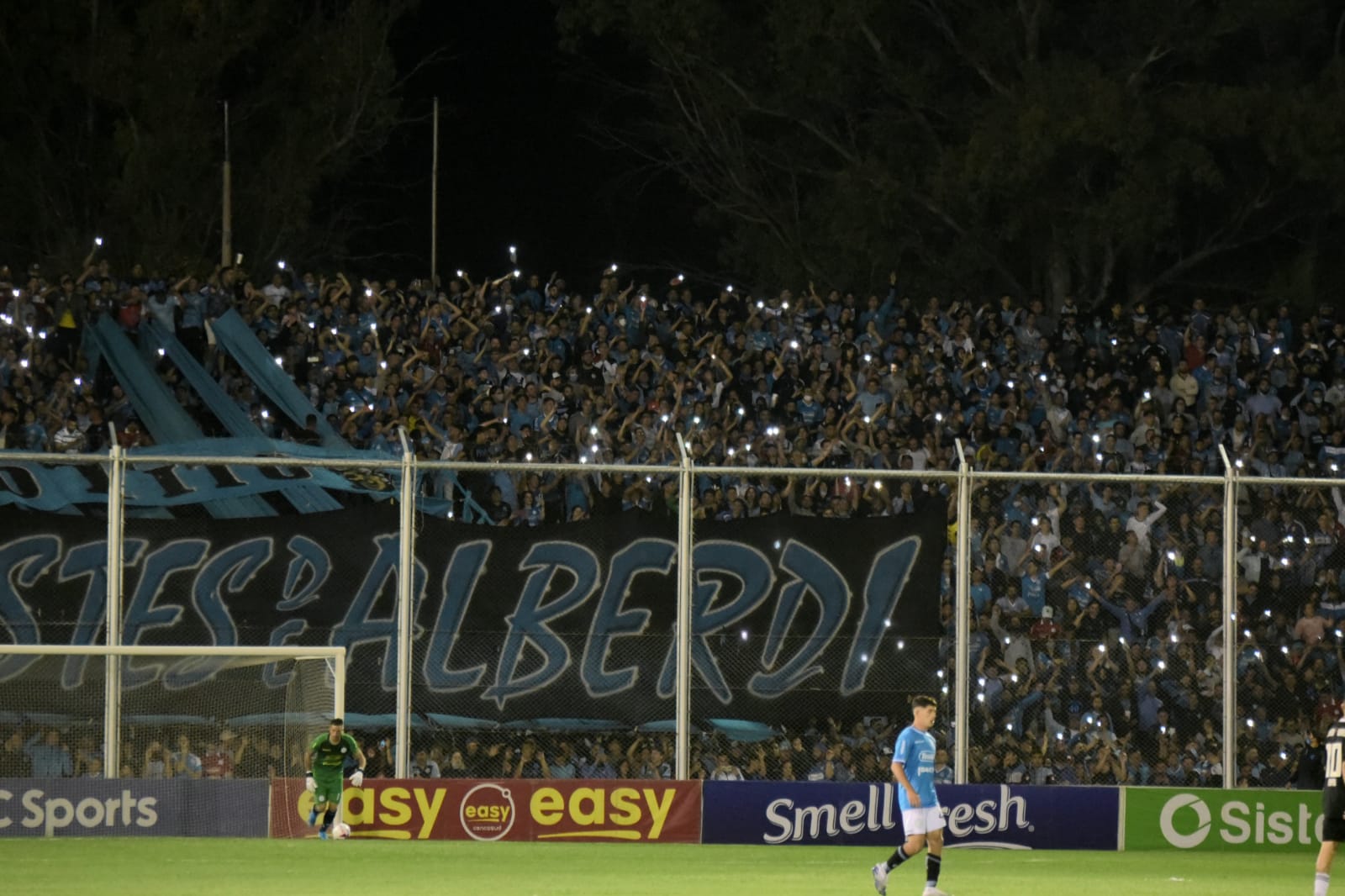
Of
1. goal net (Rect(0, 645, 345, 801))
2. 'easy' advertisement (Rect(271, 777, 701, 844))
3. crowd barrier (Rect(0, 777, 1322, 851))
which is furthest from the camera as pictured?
'easy' advertisement (Rect(271, 777, 701, 844))

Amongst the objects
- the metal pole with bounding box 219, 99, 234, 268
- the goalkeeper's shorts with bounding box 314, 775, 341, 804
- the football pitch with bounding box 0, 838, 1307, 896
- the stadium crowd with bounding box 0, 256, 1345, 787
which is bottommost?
the football pitch with bounding box 0, 838, 1307, 896

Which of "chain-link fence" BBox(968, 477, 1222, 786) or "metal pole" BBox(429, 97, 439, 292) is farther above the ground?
"metal pole" BBox(429, 97, 439, 292)

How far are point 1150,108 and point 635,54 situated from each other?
1406 cm

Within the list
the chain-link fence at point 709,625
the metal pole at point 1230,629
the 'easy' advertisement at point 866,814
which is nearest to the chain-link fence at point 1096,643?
the chain-link fence at point 709,625

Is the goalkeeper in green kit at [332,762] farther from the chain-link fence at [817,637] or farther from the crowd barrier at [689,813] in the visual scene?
the chain-link fence at [817,637]

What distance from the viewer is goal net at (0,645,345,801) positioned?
19.9 meters

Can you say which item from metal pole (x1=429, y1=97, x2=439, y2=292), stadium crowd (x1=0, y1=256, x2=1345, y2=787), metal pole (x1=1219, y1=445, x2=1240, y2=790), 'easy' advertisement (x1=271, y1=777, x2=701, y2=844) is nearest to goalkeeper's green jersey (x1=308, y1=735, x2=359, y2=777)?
'easy' advertisement (x1=271, y1=777, x2=701, y2=844)

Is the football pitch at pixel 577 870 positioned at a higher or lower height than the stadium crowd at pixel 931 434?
lower

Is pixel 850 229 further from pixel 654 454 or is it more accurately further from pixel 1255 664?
pixel 1255 664

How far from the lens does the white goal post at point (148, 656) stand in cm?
1967

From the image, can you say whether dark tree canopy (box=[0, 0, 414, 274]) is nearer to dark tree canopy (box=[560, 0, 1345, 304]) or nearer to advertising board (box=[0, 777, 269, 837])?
dark tree canopy (box=[560, 0, 1345, 304])

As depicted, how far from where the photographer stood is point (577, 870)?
1812cm

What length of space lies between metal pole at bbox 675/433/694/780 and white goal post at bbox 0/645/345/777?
324 cm

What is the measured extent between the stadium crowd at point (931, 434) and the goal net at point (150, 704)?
1933 mm
